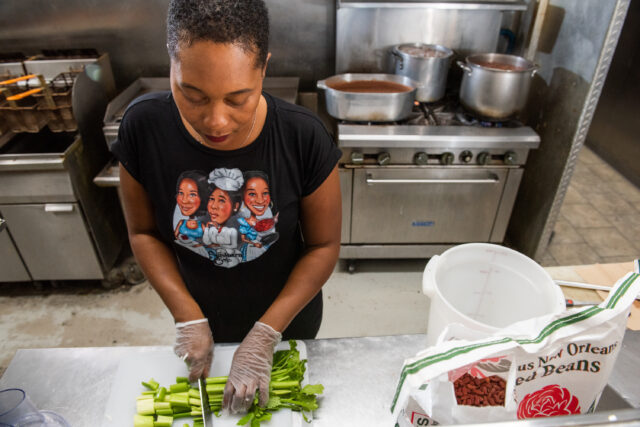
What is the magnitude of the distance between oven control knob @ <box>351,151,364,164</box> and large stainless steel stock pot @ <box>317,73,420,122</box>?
21 centimetres

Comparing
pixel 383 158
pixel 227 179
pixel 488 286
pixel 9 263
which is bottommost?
pixel 9 263

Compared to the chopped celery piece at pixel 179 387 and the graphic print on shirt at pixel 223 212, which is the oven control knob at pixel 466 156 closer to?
the graphic print on shirt at pixel 223 212

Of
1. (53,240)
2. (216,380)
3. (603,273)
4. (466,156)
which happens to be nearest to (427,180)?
(466,156)

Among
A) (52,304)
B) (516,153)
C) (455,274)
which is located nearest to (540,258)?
(516,153)

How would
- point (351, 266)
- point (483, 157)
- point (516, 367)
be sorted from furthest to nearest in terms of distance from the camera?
point (351, 266) < point (483, 157) < point (516, 367)

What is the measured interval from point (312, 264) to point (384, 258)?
1.92 meters

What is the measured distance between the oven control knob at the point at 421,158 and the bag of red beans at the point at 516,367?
5.89 feet

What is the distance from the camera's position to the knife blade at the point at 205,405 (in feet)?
3.13

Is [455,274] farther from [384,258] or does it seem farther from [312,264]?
[384,258]

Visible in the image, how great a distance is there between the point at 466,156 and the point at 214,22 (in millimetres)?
1995

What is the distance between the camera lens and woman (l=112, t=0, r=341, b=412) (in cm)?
84

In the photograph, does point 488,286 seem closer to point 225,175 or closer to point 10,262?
point 225,175

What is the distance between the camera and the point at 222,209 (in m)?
1.12

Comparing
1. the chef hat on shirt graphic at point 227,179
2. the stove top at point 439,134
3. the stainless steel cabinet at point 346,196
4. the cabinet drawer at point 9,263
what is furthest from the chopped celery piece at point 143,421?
the cabinet drawer at point 9,263
